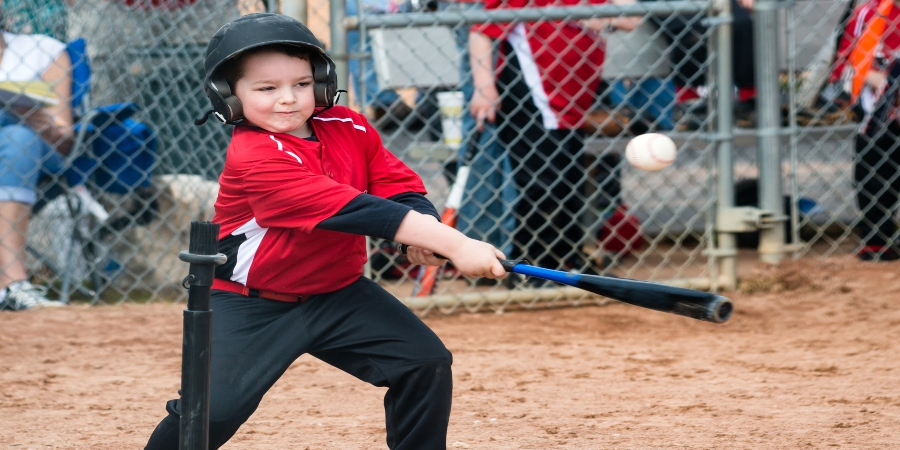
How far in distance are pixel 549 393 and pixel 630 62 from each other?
6.93 feet

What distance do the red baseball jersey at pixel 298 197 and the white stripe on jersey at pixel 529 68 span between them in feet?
7.34

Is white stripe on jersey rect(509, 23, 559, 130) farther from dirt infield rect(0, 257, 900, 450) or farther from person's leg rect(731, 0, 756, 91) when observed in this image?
person's leg rect(731, 0, 756, 91)

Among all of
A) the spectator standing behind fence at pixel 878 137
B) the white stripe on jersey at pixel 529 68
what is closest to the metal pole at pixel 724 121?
the white stripe on jersey at pixel 529 68

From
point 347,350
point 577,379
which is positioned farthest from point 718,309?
point 577,379

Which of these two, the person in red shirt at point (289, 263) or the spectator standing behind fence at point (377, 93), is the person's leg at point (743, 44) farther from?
the person in red shirt at point (289, 263)

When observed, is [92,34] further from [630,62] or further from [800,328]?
[800,328]

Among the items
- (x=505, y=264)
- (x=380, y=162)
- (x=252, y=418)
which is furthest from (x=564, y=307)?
(x=505, y=264)

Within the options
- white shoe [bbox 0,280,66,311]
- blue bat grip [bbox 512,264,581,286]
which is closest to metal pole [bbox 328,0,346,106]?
white shoe [bbox 0,280,66,311]

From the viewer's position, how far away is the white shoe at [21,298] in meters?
4.67

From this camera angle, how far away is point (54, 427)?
9.98ft

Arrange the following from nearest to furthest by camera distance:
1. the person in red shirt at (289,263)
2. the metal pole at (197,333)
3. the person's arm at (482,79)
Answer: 1. the metal pole at (197,333)
2. the person in red shirt at (289,263)
3. the person's arm at (482,79)

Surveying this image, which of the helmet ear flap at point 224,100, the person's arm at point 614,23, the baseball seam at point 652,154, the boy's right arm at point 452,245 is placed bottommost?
the boy's right arm at point 452,245

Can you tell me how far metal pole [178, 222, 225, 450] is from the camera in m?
1.91

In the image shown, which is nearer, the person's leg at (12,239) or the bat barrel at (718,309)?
the bat barrel at (718,309)
